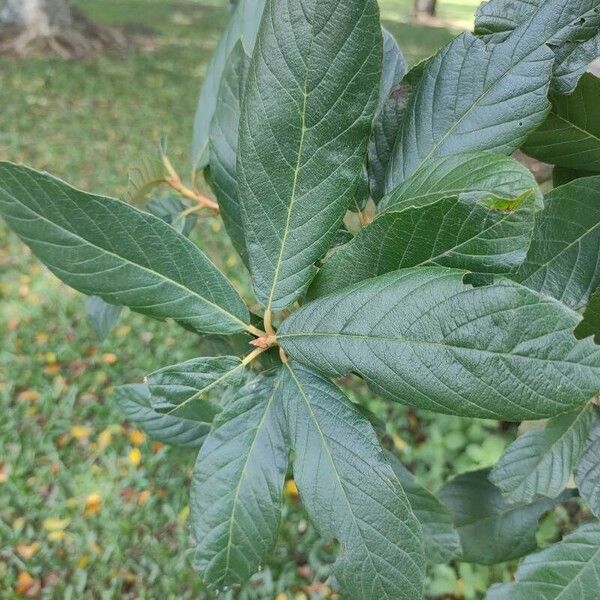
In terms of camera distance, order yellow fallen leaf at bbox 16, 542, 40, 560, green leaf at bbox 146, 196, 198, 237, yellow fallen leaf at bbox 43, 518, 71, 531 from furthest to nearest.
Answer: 1. yellow fallen leaf at bbox 43, 518, 71, 531
2. yellow fallen leaf at bbox 16, 542, 40, 560
3. green leaf at bbox 146, 196, 198, 237

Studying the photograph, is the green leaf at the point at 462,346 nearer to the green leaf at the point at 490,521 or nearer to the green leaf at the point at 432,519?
the green leaf at the point at 432,519

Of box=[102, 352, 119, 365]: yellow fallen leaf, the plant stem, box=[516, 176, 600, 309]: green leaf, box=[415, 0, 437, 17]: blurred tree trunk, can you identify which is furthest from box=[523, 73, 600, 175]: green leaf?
box=[415, 0, 437, 17]: blurred tree trunk

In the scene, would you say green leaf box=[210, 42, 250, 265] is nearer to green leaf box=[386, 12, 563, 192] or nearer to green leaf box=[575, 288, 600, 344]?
green leaf box=[386, 12, 563, 192]

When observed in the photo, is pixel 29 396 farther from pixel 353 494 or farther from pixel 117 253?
pixel 353 494

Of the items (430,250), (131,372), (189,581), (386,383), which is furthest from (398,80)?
(131,372)

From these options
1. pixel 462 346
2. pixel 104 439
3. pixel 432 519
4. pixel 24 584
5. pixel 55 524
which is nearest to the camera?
pixel 462 346

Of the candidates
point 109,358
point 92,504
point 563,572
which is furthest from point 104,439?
point 563,572
